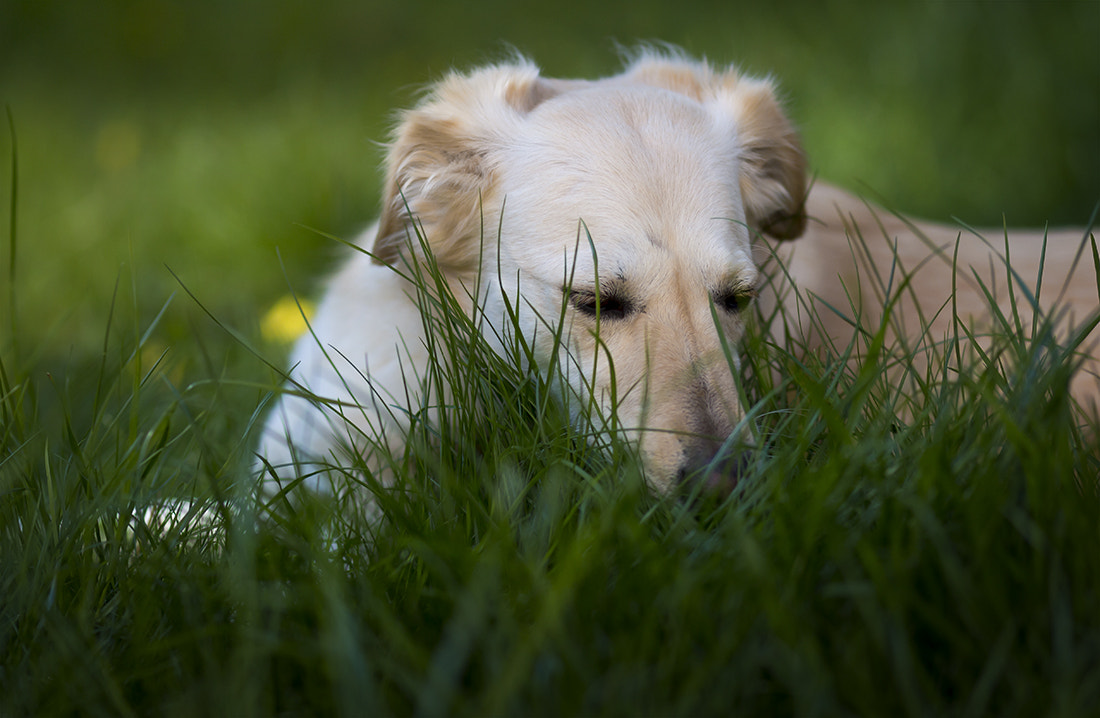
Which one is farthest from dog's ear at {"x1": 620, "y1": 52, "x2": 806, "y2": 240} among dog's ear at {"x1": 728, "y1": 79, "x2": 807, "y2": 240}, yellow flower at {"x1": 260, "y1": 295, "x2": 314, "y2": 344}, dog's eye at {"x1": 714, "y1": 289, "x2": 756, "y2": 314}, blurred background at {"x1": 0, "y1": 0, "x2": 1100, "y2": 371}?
yellow flower at {"x1": 260, "y1": 295, "x2": 314, "y2": 344}

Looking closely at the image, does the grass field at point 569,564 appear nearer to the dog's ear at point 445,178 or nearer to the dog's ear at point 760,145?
the dog's ear at point 445,178

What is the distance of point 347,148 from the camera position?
17.6 feet

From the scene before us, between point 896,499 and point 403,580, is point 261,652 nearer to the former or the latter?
point 403,580

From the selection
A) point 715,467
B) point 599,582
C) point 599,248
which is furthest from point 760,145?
point 599,582

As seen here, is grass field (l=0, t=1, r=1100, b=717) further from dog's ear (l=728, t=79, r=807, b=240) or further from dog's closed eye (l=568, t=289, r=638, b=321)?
dog's ear (l=728, t=79, r=807, b=240)

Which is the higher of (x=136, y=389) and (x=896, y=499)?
(x=136, y=389)

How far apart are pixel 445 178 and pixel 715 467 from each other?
1077mm

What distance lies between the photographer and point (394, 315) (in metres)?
2.25

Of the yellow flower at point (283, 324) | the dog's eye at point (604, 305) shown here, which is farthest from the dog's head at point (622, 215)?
the yellow flower at point (283, 324)

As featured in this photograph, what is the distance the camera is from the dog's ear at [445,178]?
2201mm

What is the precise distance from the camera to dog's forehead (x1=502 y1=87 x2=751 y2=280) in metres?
1.89

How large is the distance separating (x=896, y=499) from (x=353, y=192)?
13.8 feet

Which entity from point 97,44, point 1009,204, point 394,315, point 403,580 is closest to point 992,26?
point 1009,204

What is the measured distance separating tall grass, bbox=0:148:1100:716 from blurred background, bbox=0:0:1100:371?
5.93ft
